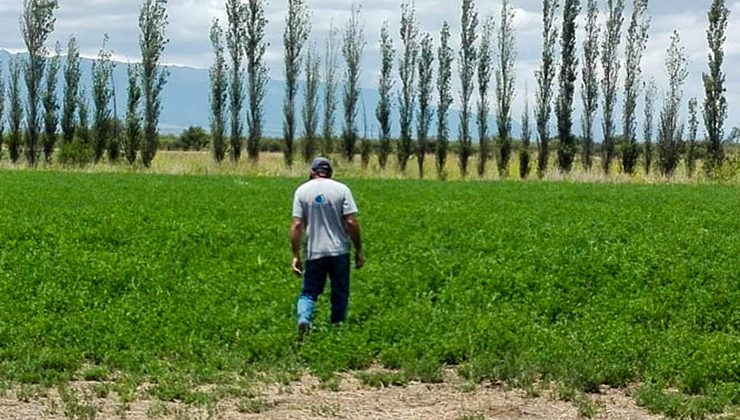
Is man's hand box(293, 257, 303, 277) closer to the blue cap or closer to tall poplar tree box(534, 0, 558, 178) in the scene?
the blue cap

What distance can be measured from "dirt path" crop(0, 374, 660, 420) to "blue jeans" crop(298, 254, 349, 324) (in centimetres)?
171

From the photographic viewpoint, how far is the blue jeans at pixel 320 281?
1221 cm

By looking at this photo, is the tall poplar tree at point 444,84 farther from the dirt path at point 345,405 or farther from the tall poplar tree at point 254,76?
the dirt path at point 345,405

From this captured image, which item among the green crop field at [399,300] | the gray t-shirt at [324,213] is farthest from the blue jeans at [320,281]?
the green crop field at [399,300]

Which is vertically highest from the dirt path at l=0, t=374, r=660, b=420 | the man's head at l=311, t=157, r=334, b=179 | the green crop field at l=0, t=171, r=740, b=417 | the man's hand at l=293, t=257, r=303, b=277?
the man's head at l=311, t=157, r=334, b=179

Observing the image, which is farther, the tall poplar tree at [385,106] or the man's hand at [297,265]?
the tall poplar tree at [385,106]

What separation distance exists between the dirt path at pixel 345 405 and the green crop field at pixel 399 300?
0.35 metres

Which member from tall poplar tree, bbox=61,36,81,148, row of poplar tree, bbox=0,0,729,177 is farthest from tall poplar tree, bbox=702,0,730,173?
tall poplar tree, bbox=61,36,81,148

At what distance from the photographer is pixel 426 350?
39.3ft

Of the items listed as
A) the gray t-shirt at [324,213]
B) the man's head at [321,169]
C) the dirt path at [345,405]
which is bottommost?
the dirt path at [345,405]

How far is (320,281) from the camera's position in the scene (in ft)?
40.5

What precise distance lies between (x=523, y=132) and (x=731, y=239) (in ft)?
136

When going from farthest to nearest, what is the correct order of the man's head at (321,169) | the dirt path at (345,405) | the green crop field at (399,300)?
the man's head at (321,169), the green crop field at (399,300), the dirt path at (345,405)

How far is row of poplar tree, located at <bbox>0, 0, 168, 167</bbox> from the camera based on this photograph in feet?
185
